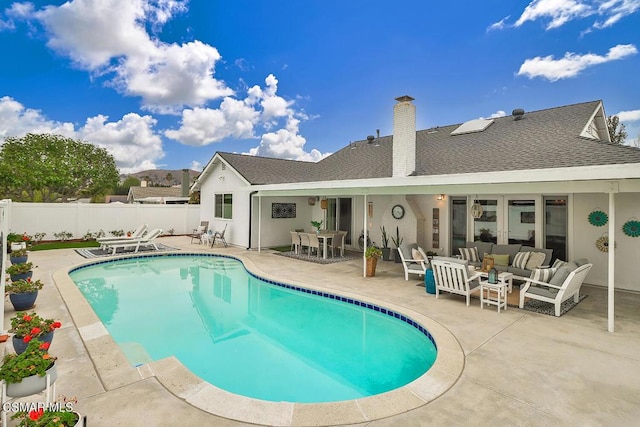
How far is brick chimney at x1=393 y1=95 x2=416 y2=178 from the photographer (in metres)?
9.73

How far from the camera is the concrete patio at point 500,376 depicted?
120 inches

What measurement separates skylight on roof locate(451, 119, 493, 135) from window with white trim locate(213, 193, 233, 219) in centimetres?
1040

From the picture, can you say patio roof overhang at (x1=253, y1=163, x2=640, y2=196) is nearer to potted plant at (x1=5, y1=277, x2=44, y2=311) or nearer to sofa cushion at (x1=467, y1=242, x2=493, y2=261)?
sofa cushion at (x1=467, y1=242, x2=493, y2=261)

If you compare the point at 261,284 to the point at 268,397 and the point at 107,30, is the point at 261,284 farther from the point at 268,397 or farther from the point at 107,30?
the point at 107,30

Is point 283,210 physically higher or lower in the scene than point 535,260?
higher

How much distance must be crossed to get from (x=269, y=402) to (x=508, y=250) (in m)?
7.95

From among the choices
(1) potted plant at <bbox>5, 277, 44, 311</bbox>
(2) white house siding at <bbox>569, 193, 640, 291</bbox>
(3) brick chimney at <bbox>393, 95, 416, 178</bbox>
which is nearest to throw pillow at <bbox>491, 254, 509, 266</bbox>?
(2) white house siding at <bbox>569, 193, 640, 291</bbox>


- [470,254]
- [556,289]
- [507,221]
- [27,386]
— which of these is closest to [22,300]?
[27,386]

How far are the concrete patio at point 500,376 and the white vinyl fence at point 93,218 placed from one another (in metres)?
11.4

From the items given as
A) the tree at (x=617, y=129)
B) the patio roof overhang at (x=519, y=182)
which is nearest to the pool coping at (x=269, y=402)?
the patio roof overhang at (x=519, y=182)

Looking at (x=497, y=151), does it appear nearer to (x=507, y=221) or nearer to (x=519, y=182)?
(x=507, y=221)

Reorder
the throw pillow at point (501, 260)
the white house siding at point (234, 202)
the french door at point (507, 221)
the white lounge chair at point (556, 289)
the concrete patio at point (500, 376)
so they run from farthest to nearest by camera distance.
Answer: the white house siding at point (234, 202) → the french door at point (507, 221) → the throw pillow at point (501, 260) → the white lounge chair at point (556, 289) → the concrete patio at point (500, 376)

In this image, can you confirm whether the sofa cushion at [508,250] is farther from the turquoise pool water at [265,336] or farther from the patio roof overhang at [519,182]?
the turquoise pool water at [265,336]

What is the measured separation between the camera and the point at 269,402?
329cm
